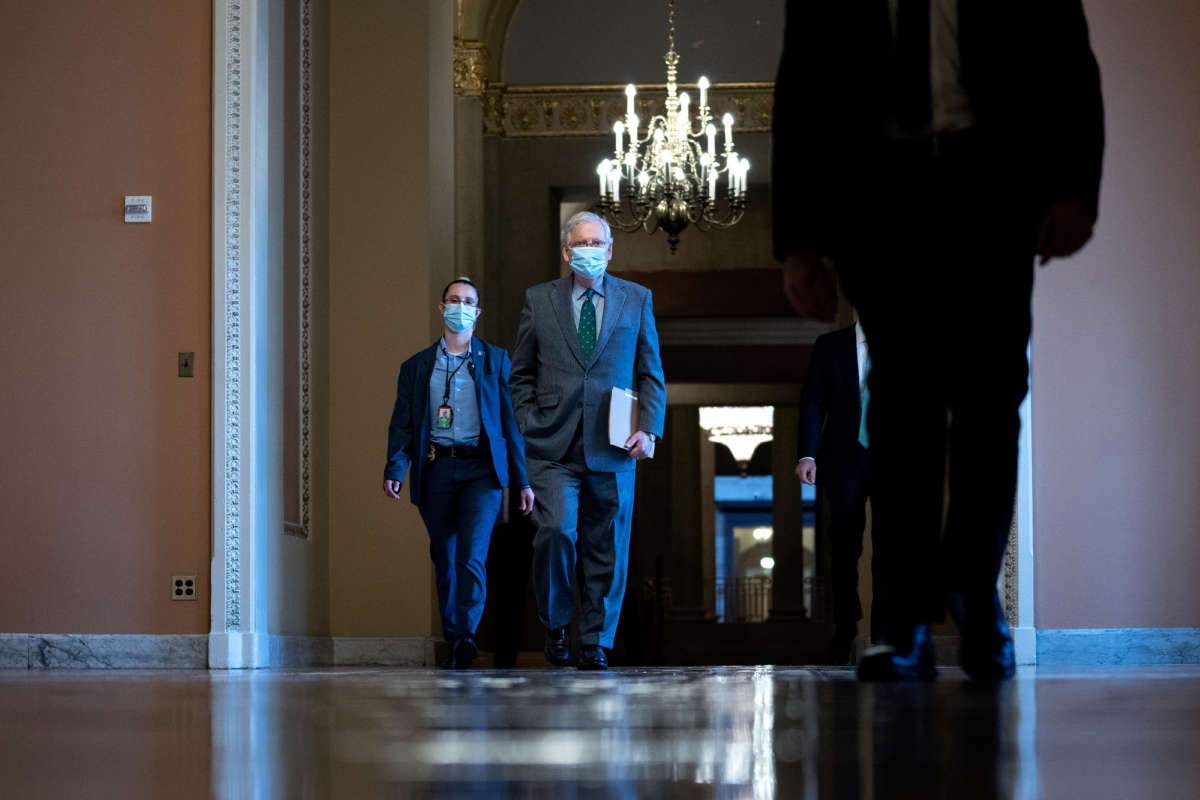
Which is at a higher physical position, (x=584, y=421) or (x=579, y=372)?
(x=579, y=372)

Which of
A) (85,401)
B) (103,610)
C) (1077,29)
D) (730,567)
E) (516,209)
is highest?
(516,209)

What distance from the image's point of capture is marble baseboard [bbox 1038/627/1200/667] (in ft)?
21.8

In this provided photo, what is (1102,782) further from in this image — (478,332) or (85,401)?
(478,332)

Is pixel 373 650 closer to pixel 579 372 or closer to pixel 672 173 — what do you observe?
pixel 672 173

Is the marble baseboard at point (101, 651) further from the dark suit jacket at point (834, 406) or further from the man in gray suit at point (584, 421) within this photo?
the dark suit jacket at point (834, 406)

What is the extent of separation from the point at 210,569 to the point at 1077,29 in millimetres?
5535

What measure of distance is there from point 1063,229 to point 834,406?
4517 millimetres

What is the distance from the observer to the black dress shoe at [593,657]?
5.12 m

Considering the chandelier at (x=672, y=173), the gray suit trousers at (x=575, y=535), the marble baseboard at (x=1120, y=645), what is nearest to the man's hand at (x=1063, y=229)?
the gray suit trousers at (x=575, y=535)

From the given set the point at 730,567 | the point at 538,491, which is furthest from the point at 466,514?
the point at 730,567

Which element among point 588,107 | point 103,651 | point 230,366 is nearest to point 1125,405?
point 230,366

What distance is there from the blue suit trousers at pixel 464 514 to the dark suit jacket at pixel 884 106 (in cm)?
441

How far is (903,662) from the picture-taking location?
78.2 inches

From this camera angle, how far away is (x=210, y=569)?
6.83 meters
